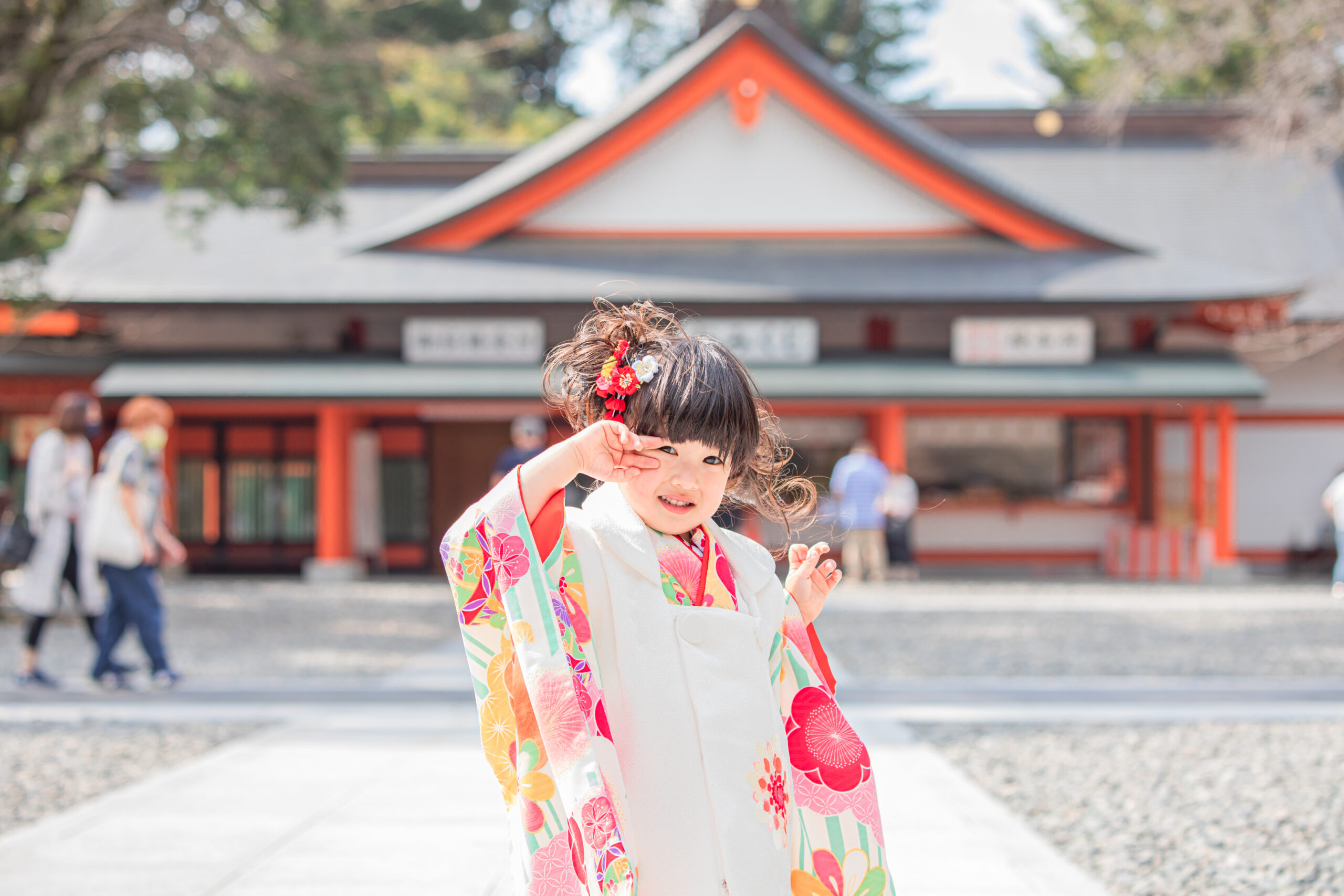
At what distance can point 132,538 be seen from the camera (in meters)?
5.56

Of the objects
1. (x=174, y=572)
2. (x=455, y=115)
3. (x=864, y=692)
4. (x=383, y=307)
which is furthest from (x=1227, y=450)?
(x=455, y=115)

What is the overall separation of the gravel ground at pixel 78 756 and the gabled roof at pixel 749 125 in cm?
889

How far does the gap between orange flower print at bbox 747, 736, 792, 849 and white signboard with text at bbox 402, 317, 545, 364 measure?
11.3m

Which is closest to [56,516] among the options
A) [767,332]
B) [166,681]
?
[166,681]

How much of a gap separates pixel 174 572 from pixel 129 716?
9024 mm

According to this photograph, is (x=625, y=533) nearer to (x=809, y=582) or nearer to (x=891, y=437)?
(x=809, y=582)

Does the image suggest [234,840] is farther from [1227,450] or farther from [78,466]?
[1227,450]

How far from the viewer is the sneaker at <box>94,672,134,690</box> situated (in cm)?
598

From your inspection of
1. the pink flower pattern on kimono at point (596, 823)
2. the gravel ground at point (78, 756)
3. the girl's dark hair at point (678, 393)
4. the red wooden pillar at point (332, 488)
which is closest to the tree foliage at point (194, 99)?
the red wooden pillar at point (332, 488)

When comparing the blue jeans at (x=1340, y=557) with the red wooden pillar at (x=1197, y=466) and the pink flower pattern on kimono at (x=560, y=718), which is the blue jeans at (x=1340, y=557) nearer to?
the red wooden pillar at (x=1197, y=466)

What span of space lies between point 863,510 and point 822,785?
10.1 meters

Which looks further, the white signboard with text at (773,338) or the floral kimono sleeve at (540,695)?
the white signboard with text at (773,338)

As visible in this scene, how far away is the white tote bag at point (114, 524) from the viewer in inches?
217

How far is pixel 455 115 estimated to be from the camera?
2358 cm
